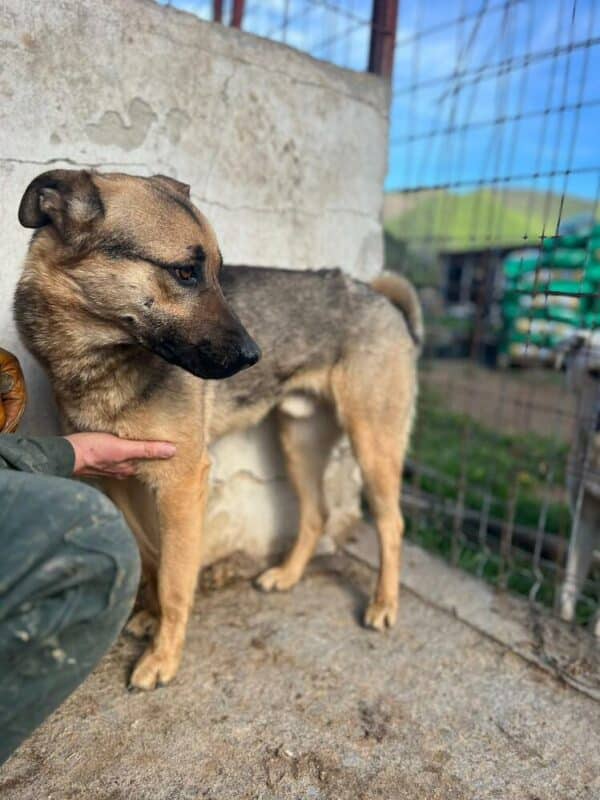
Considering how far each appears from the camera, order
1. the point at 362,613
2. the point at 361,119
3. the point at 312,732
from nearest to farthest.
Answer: the point at 312,732, the point at 362,613, the point at 361,119

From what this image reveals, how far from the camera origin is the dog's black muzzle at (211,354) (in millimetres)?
1974

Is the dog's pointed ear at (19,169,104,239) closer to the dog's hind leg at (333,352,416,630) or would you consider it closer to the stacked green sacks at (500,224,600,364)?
the dog's hind leg at (333,352,416,630)

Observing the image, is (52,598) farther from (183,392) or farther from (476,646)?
(476,646)

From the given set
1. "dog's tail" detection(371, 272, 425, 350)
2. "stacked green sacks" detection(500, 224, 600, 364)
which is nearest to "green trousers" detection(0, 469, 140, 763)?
"stacked green sacks" detection(500, 224, 600, 364)

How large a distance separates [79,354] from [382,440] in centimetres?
143

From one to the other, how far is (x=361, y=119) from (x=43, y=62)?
1599 mm

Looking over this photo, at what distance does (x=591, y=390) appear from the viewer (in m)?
3.16

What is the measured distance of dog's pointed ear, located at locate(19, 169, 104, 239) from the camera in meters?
1.95

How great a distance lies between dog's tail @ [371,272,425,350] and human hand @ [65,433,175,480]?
1.47 meters

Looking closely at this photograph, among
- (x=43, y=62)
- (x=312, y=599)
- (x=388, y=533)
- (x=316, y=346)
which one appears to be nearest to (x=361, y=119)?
(x=316, y=346)

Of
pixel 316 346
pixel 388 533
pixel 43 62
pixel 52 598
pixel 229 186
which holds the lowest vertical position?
pixel 388 533

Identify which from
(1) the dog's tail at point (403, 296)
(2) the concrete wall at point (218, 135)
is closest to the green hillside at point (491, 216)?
(1) the dog's tail at point (403, 296)

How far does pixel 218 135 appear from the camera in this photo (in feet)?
9.40

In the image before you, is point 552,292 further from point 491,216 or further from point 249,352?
point 249,352
